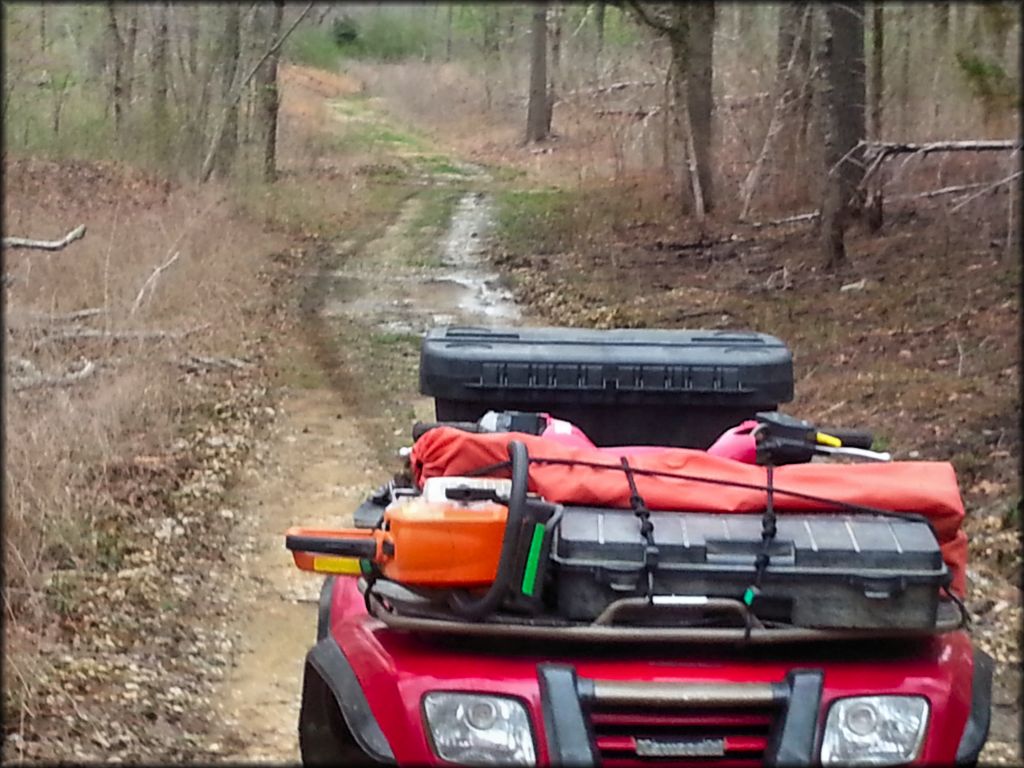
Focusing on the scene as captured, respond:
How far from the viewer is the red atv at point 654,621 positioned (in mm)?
2988

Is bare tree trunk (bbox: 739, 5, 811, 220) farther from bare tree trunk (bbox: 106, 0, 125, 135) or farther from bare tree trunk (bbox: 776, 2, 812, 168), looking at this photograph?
bare tree trunk (bbox: 106, 0, 125, 135)

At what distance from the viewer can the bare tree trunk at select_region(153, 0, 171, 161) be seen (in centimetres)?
2083

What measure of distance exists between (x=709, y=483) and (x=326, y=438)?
598 cm

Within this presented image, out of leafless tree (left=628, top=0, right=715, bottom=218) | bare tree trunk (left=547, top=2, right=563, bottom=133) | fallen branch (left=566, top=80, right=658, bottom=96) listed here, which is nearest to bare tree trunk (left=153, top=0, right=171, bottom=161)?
leafless tree (left=628, top=0, right=715, bottom=218)

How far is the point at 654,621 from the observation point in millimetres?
3049

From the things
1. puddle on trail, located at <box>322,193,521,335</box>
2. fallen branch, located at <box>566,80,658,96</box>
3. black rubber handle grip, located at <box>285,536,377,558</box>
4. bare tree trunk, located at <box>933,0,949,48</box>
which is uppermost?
bare tree trunk, located at <box>933,0,949,48</box>

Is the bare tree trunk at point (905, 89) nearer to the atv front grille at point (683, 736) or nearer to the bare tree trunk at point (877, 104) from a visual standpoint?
the bare tree trunk at point (877, 104)

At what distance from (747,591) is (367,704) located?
89 cm

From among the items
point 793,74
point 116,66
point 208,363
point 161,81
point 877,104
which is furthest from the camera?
point 116,66

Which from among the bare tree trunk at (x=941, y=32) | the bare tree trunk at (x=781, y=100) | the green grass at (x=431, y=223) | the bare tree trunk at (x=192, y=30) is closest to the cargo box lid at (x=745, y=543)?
the bare tree trunk at (x=941, y=32)

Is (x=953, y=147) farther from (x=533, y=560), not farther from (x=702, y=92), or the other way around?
(x=702, y=92)

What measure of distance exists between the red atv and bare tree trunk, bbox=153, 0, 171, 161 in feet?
60.8

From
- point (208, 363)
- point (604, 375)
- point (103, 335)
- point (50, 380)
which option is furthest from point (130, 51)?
point (604, 375)

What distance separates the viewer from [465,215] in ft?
78.6
